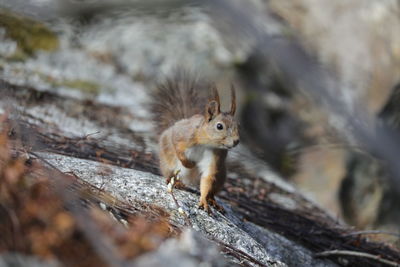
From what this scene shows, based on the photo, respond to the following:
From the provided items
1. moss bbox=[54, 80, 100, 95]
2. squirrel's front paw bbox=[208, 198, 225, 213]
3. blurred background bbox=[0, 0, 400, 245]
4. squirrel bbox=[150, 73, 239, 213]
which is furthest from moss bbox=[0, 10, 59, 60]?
squirrel's front paw bbox=[208, 198, 225, 213]

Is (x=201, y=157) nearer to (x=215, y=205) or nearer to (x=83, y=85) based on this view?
(x=215, y=205)

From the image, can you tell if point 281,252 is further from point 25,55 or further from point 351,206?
point 25,55

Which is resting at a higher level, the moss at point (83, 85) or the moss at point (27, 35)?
the moss at point (27, 35)

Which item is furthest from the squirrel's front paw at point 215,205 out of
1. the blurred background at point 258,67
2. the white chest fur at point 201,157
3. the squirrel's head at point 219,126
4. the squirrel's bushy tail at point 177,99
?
the blurred background at point 258,67

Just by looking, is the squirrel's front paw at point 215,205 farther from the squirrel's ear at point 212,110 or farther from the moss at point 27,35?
the moss at point 27,35

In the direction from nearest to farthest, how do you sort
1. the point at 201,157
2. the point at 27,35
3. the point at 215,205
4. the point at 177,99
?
1. the point at 215,205
2. the point at 201,157
3. the point at 177,99
4. the point at 27,35

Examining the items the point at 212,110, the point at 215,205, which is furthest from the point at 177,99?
the point at 215,205
